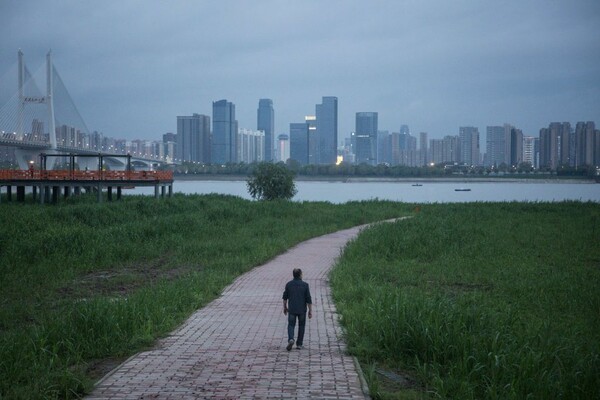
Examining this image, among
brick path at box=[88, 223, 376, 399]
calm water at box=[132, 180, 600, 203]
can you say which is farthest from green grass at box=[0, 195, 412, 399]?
calm water at box=[132, 180, 600, 203]

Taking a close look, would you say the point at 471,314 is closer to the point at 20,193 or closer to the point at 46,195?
the point at 46,195

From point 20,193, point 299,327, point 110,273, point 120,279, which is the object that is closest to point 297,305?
point 299,327

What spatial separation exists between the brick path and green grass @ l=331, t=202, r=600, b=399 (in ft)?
1.33

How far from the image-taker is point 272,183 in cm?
5916

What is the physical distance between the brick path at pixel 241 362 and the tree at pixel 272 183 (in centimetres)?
4598

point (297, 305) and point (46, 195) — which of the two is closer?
point (297, 305)

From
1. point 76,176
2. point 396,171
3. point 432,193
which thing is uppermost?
point 76,176

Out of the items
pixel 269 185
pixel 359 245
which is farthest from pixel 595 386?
pixel 269 185

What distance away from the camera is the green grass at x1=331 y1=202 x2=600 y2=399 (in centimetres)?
738

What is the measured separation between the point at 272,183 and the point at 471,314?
49813 millimetres

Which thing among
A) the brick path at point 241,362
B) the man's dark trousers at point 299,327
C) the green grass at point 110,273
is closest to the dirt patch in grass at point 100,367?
the green grass at point 110,273

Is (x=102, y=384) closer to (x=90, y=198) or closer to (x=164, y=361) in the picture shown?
(x=164, y=361)

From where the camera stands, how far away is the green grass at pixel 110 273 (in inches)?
336

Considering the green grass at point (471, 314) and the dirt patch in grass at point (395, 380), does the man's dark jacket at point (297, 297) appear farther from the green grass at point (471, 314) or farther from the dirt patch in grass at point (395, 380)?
the dirt patch in grass at point (395, 380)
